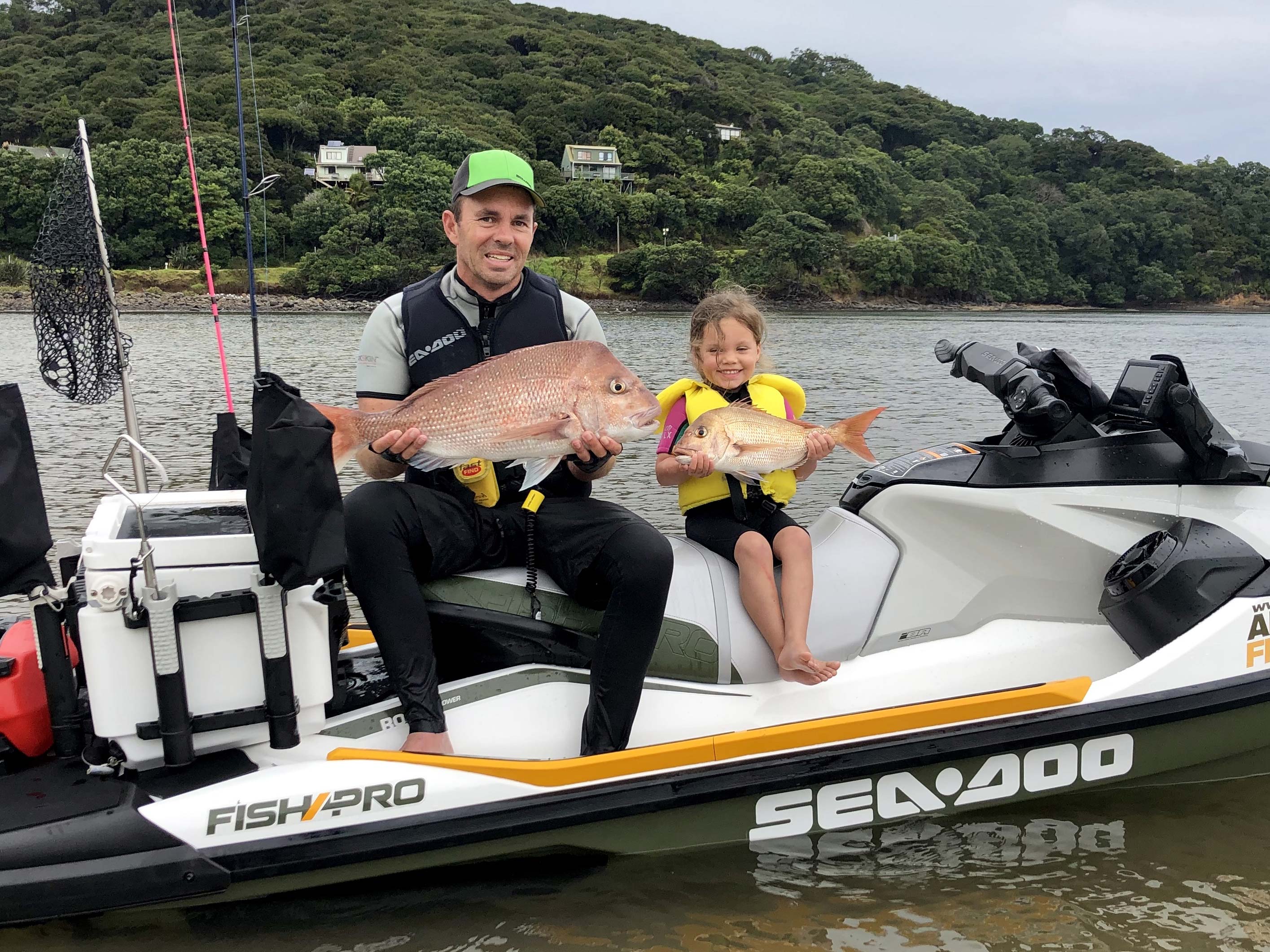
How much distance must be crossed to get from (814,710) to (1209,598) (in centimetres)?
140

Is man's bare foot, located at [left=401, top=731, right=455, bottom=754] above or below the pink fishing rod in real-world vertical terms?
below

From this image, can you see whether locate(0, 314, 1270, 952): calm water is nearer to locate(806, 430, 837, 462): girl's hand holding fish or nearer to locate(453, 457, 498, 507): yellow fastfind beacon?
locate(806, 430, 837, 462): girl's hand holding fish

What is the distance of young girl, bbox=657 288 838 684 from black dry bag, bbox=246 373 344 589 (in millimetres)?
1054

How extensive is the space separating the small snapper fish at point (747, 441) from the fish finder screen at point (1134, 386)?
1.03m

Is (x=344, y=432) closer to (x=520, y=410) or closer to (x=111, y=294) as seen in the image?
(x=520, y=410)

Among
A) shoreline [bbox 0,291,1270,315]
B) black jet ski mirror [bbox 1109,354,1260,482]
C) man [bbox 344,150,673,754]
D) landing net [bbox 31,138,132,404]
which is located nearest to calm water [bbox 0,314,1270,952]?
man [bbox 344,150,673,754]

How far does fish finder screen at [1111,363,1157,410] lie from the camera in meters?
3.37

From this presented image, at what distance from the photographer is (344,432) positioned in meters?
2.66

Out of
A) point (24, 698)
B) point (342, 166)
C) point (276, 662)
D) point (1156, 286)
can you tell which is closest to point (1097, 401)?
point (276, 662)

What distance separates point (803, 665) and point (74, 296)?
333 cm

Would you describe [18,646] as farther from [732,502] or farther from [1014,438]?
[1014,438]

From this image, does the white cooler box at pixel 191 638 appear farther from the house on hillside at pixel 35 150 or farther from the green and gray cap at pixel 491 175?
the house on hillside at pixel 35 150

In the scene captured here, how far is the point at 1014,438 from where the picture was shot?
11.9 feet

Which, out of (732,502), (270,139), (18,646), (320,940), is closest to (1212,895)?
(732,502)
